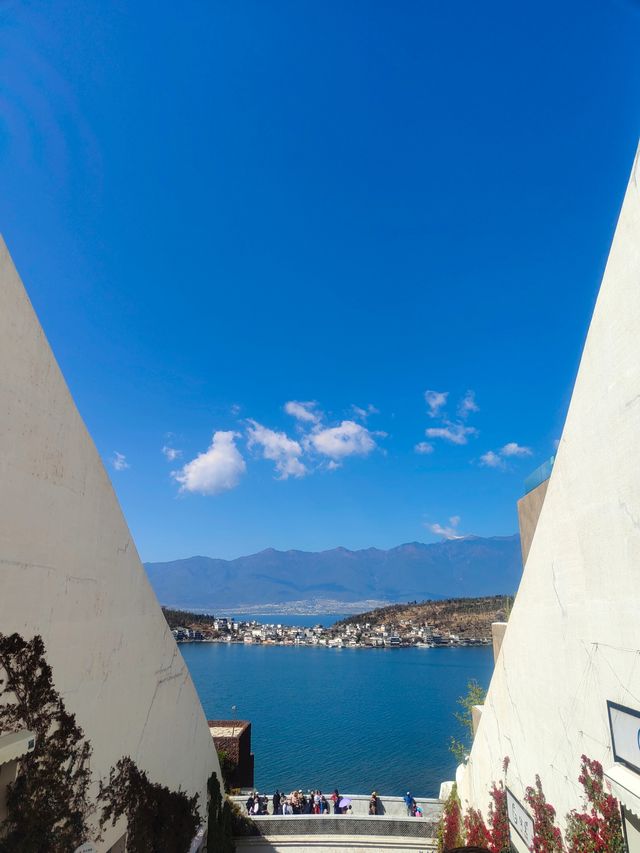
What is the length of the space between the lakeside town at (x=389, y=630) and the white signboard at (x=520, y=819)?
118208 millimetres

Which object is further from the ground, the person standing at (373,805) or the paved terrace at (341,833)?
the paved terrace at (341,833)

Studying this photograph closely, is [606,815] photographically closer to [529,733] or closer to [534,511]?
[529,733]

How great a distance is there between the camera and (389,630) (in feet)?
454

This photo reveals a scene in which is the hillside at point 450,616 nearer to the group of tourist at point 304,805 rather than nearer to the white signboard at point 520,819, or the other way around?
the group of tourist at point 304,805

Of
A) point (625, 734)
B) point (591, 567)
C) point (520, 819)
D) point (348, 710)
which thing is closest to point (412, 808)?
point (520, 819)

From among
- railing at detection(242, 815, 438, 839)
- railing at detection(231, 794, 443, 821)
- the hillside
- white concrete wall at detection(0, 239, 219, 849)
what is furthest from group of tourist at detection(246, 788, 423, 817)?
→ the hillside

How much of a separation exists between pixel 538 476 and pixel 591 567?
4.98m

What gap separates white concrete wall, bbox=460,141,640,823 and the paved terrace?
7.27 metres

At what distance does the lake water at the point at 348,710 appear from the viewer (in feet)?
106

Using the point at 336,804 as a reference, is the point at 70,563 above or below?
above

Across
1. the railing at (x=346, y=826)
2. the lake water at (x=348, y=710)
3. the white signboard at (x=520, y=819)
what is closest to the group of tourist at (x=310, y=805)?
the railing at (x=346, y=826)

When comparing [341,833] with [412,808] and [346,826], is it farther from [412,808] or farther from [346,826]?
[412,808]

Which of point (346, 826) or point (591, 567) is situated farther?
point (346, 826)

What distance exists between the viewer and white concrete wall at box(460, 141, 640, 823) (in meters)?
4.68
